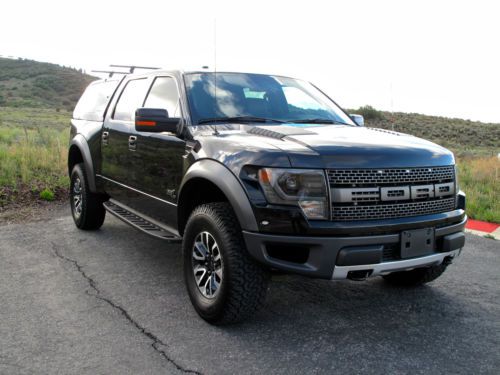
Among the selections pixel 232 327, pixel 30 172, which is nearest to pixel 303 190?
pixel 232 327

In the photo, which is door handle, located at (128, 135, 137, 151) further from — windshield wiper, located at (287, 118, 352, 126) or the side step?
windshield wiper, located at (287, 118, 352, 126)

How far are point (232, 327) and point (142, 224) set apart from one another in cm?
164

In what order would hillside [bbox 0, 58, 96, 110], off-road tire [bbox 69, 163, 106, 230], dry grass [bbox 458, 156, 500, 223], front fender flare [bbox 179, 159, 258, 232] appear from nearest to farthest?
front fender flare [bbox 179, 159, 258, 232] → off-road tire [bbox 69, 163, 106, 230] → dry grass [bbox 458, 156, 500, 223] → hillside [bbox 0, 58, 96, 110]

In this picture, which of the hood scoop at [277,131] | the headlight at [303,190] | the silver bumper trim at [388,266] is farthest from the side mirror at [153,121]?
the silver bumper trim at [388,266]

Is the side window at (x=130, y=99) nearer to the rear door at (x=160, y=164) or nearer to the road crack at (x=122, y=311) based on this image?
the rear door at (x=160, y=164)

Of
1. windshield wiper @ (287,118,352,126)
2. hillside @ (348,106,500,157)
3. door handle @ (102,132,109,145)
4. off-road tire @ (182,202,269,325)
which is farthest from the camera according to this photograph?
hillside @ (348,106,500,157)

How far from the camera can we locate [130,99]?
5.08 metres

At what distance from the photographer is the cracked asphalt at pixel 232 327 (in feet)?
9.70

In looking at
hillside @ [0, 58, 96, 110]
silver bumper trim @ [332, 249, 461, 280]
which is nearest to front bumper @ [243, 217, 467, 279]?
silver bumper trim @ [332, 249, 461, 280]

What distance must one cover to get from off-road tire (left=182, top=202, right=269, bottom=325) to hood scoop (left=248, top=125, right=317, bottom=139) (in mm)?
585

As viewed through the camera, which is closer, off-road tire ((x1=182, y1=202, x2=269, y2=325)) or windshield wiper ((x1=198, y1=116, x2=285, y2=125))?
off-road tire ((x1=182, y1=202, x2=269, y2=325))

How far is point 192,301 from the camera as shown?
12.0ft

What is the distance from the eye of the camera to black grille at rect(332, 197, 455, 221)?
2.99 metres

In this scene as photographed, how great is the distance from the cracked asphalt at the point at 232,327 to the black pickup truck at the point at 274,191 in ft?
0.98
